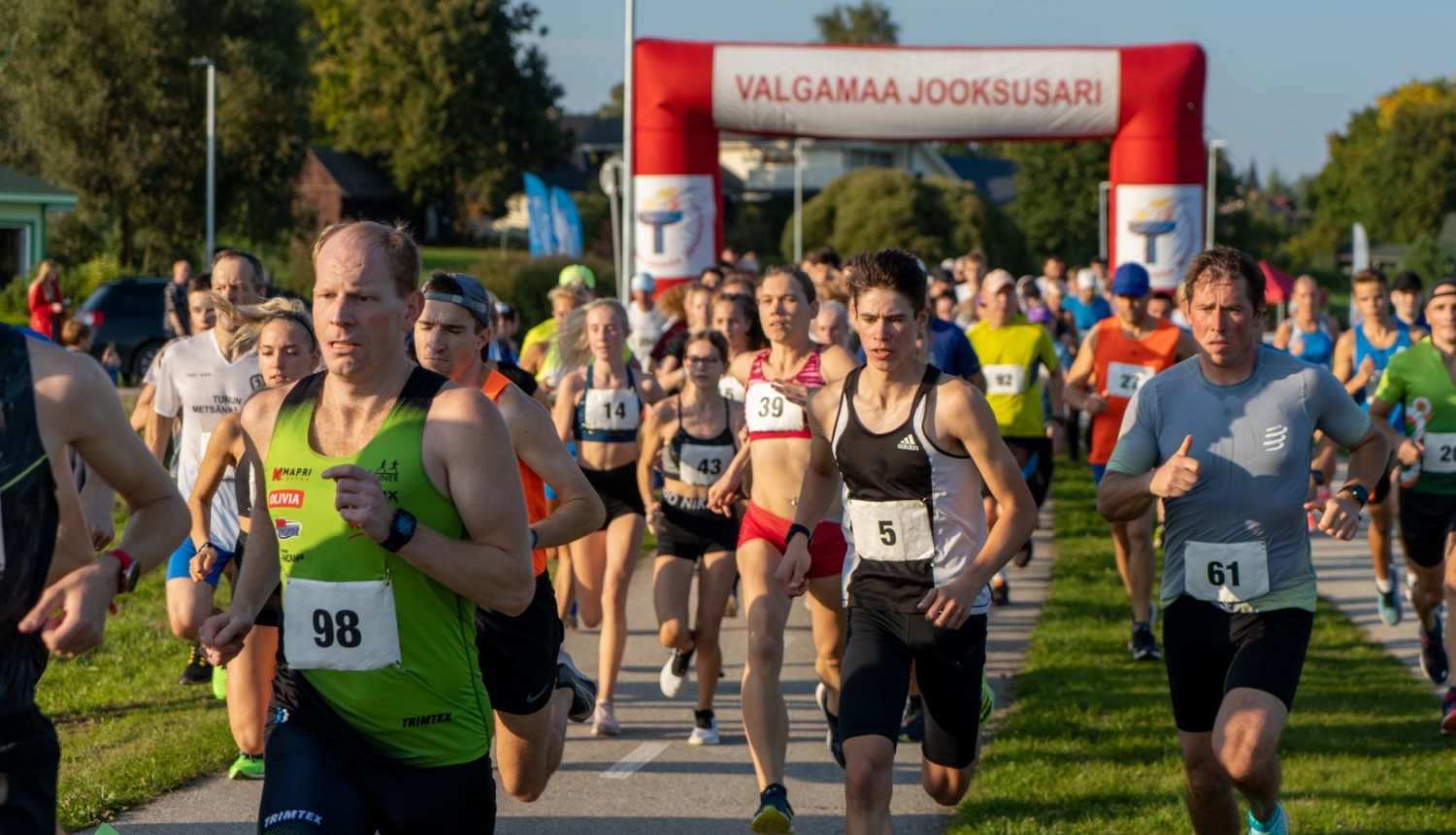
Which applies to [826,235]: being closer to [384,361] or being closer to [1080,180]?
[1080,180]

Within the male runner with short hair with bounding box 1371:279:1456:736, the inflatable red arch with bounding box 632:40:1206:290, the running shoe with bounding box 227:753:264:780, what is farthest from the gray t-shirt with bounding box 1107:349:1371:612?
the inflatable red arch with bounding box 632:40:1206:290

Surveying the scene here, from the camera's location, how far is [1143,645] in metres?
9.23

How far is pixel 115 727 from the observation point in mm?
7195

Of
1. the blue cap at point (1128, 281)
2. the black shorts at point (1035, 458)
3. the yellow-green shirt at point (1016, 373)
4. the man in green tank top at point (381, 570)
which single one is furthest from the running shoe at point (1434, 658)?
the man in green tank top at point (381, 570)

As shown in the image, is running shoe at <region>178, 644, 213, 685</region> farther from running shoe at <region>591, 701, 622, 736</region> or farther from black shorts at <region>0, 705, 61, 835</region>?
black shorts at <region>0, 705, 61, 835</region>

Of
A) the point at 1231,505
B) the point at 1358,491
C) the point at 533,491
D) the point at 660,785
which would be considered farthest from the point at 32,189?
the point at 1358,491

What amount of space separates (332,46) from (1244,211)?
146ft

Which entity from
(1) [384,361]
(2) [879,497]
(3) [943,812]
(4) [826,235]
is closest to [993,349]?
(3) [943,812]

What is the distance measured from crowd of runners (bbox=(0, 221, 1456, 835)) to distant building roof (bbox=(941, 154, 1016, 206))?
305 feet

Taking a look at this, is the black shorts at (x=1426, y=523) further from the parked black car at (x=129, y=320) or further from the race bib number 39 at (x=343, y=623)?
the parked black car at (x=129, y=320)

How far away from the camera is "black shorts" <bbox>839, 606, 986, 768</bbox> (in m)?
4.84

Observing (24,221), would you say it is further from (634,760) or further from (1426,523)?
(1426,523)

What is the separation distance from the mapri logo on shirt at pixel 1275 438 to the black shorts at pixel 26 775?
3.50 metres

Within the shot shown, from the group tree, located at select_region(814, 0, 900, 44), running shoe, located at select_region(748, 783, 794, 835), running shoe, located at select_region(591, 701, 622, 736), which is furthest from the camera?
tree, located at select_region(814, 0, 900, 44)
